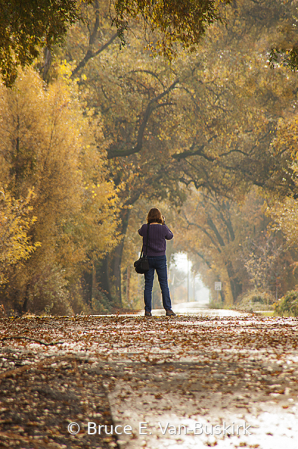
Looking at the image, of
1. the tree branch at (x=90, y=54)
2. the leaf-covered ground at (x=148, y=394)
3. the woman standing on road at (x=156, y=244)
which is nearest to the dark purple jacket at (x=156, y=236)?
the woman standing on road at (x=156, y=244)

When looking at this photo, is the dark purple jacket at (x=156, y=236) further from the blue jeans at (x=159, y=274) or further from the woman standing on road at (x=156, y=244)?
the blue jeans at (x=159, y=274)

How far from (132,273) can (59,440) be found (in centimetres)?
3774

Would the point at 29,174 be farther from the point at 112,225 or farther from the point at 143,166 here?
the point at 143,166

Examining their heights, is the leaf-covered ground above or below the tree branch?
below

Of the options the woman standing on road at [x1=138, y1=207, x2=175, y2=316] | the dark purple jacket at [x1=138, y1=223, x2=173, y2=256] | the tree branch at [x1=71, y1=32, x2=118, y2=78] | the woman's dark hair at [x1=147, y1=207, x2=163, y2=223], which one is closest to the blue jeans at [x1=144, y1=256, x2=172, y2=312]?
the woman standing on road at [x1=138, y1=207, x2=175, y2=316]

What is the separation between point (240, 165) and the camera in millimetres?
25531

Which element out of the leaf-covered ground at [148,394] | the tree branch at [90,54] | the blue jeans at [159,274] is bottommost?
the leaf-covered ground at [148,394]

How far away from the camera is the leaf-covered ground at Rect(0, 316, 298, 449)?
288 cm

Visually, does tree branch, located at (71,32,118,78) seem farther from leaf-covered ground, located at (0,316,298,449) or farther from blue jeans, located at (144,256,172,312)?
leaf-covered ground, located at (0,316,298,449)

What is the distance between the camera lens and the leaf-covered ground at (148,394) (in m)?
2.88

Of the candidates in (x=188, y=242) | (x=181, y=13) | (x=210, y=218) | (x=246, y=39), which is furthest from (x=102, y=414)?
(x=188, y=242)

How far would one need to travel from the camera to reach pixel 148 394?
140 inches

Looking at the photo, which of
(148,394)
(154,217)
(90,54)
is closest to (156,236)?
(154,217)

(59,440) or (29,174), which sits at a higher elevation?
(29,174)
